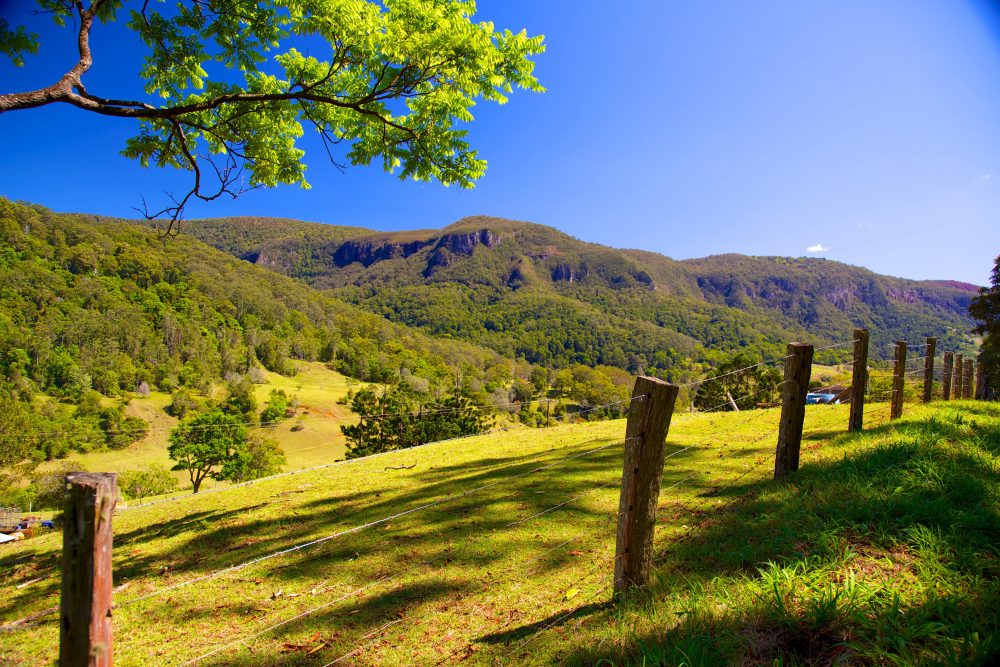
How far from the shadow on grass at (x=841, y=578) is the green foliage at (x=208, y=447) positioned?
40.0 metres

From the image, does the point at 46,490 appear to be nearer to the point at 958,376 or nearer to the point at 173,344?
the point at 958,376

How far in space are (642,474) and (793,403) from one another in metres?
3.05

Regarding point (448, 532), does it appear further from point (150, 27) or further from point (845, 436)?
point (150, 27)

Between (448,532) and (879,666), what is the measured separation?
175 inches

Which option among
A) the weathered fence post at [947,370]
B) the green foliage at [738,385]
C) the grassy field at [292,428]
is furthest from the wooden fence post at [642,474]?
the grassy field at [292,428]

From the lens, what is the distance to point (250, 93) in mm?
6566

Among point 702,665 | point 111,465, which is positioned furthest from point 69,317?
point 702,665

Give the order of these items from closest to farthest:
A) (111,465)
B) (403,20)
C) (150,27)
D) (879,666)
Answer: (879,666), (403,20), (150,27), (111,465)

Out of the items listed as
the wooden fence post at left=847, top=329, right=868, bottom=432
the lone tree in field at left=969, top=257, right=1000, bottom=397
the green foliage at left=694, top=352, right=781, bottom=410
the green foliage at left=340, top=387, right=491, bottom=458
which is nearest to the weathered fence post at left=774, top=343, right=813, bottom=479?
the wooden fence post at left=847, top=329, right=868, bottom=432

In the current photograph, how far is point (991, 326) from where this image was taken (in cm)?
1777

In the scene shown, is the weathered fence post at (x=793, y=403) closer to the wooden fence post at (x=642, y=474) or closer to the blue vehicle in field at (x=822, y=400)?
the wooden fence post at (x=642, y=474)

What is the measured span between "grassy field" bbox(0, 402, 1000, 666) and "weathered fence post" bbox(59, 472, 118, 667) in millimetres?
858

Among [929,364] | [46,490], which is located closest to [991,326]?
[929,364]

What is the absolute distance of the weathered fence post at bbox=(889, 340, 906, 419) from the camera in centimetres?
786
